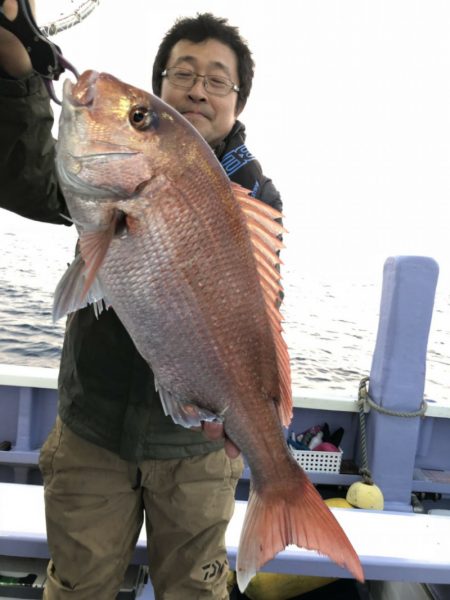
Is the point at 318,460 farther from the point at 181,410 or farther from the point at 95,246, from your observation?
the point at 95,246

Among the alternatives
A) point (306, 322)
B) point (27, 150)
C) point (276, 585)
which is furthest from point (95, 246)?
point (306, 322)

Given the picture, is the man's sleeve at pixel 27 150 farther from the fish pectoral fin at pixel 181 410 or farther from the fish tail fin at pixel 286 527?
the fish tail fin at pixel 286 527

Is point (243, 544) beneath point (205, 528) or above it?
above

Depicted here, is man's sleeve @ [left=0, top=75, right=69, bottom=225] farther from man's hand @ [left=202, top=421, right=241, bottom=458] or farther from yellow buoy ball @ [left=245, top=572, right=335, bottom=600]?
yellow buoy ball @ [left=245, top=572, right=335, bottom=600]

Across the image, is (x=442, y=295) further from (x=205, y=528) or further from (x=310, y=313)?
(x=205, y=528)

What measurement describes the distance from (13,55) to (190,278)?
887 millimetres

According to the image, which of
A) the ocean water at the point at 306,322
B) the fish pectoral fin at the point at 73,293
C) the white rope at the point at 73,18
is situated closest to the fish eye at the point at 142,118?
the fish pectoral fin at the point at 73,293

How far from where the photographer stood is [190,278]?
62.2 inches

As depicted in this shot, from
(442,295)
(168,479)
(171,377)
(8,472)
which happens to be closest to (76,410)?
(168,479)

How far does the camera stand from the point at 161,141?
5.04 feet

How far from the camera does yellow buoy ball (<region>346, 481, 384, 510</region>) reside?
3719mm

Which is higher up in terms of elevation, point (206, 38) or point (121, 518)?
point (206, 38)

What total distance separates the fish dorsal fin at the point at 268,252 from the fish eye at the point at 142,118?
348 mm

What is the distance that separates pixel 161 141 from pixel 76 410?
1.21 meters
